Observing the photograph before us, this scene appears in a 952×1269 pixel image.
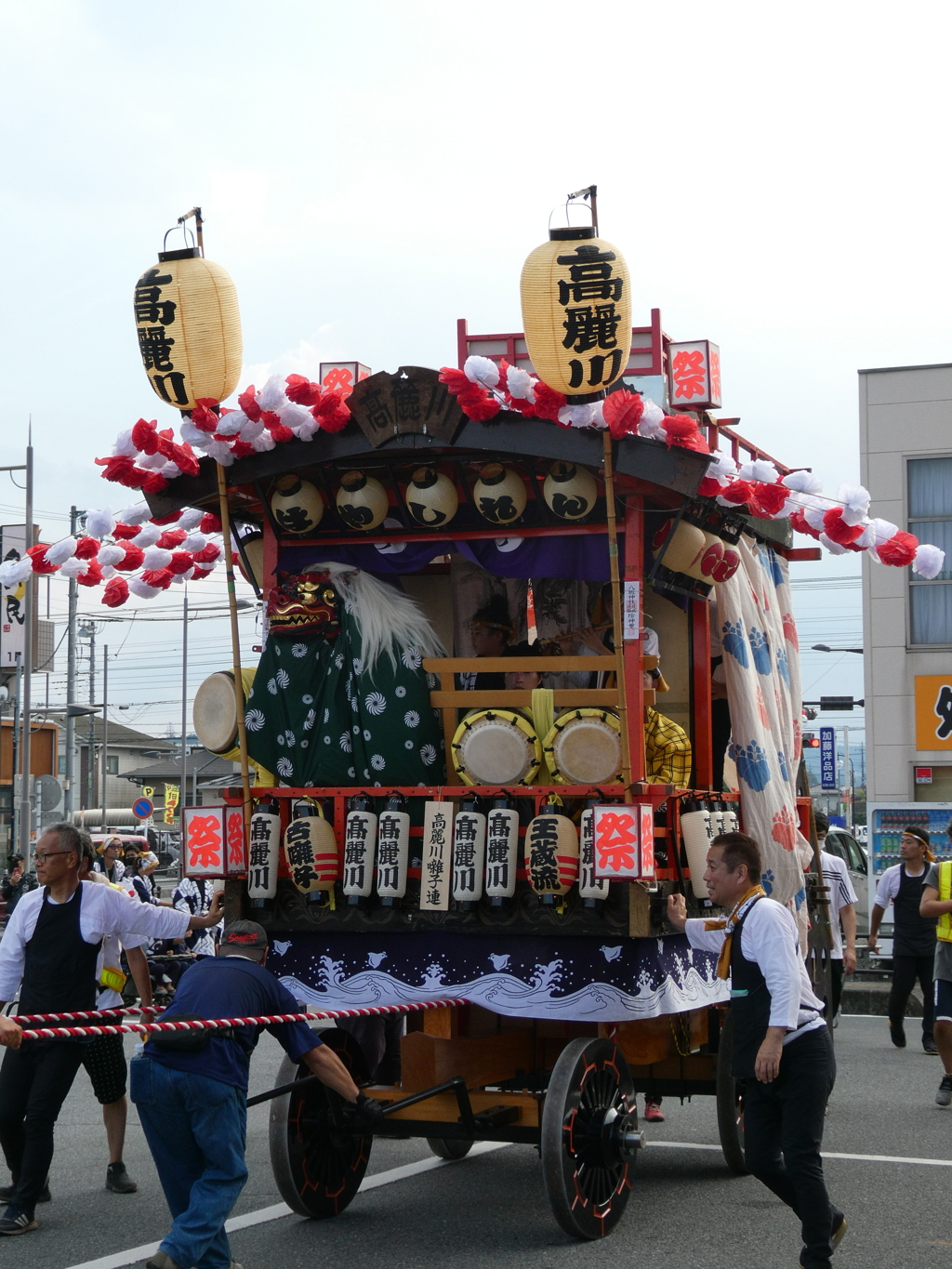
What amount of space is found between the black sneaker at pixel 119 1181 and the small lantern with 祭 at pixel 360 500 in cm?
350

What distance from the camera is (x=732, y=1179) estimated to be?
7.67m

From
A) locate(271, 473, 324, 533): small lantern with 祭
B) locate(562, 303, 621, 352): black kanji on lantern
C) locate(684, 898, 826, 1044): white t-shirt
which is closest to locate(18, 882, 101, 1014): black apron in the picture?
locate(271, 473, 324, 533): small lantern with 祭

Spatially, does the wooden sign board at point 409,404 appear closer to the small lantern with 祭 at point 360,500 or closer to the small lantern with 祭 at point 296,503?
the small lantern with 祭 at point 360,500

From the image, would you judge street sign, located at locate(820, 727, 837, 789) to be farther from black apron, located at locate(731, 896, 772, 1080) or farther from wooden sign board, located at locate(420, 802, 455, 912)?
black apron, located at locate(731, 896, 772, 1080)

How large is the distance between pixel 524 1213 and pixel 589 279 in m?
4.41

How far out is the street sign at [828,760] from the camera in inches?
1341

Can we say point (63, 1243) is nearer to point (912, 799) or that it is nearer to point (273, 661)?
point (273, 661)

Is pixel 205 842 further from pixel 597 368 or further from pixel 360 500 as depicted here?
pixel 597 368

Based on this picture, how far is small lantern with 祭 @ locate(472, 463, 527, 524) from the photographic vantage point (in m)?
7.56

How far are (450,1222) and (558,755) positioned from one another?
2.21 metres

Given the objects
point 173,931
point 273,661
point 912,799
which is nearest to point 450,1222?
point 173,931

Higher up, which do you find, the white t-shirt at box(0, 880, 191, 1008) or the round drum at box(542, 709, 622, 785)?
the round drum at box(542, 709, 622, 785)

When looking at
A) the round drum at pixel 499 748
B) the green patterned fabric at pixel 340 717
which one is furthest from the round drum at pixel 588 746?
the green patterned fabric at pixel 340 717

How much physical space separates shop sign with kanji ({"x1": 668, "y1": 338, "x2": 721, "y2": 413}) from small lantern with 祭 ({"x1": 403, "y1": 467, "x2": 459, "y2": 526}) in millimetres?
1943
